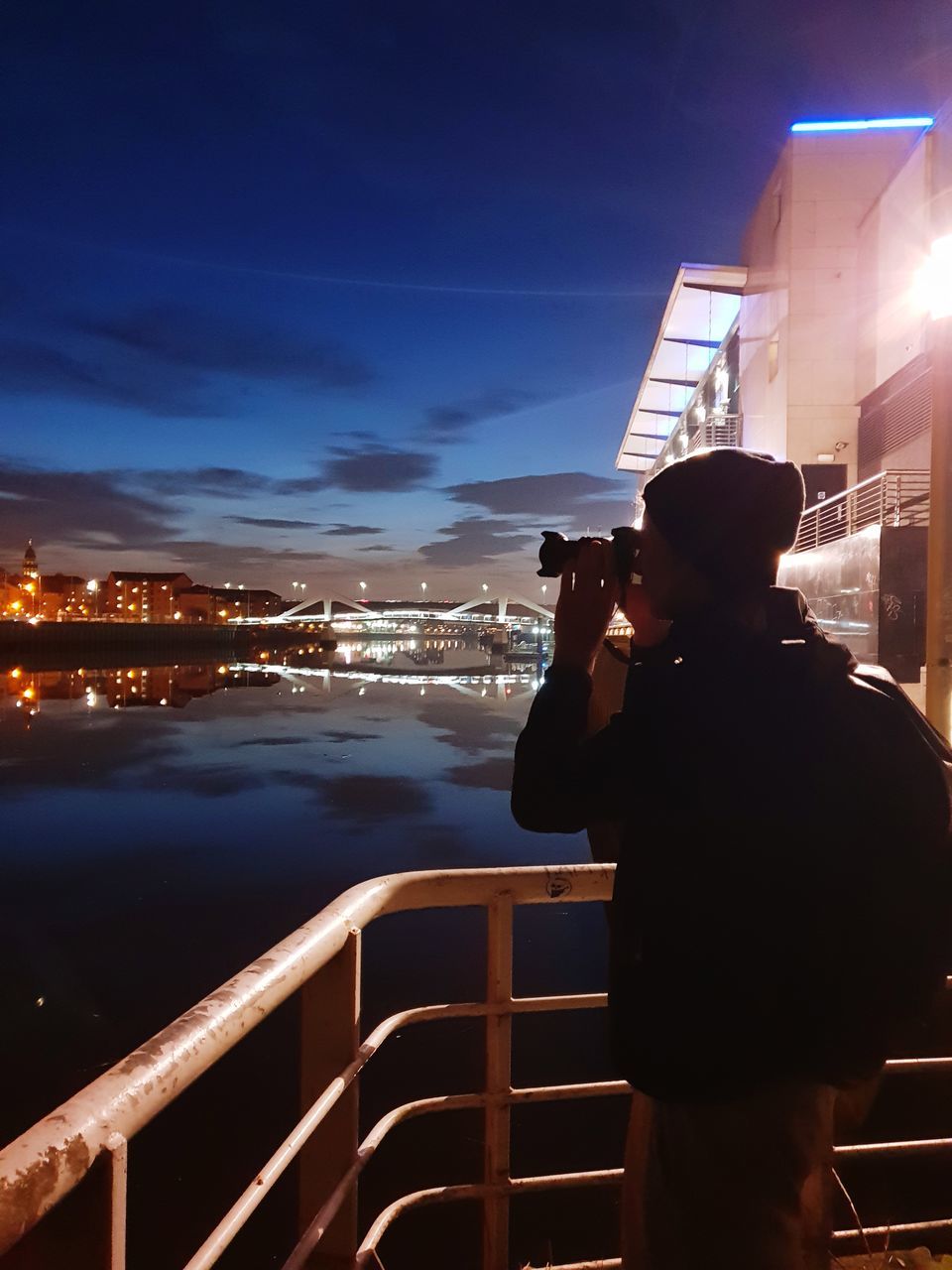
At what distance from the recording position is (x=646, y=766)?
1.13 metres

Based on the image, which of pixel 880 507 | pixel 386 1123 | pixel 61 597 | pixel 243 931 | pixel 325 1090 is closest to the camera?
pixel 325 1090

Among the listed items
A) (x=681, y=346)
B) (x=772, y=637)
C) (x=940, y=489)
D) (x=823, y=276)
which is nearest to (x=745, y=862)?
(x=772, y=637)

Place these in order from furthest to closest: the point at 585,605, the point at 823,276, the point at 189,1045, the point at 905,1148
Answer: the point at 823,276, the point at 905,1148, the point at 585,605, the point at 189,1045

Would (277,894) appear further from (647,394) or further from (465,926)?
(647,394)

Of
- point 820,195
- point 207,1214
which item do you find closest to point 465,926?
point 207,1214

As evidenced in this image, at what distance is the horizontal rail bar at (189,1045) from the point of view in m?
0.72

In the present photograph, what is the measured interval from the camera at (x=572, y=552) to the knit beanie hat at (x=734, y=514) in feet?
0.33

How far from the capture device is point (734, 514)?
1179mm

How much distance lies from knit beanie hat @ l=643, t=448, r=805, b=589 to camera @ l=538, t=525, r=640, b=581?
0.33 feet

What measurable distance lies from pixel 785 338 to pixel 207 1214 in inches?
794

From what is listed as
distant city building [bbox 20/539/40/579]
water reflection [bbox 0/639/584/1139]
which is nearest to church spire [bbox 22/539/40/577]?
distant city building [bbox 20/539/40/579]

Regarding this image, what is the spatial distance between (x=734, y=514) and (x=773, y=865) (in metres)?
0.50

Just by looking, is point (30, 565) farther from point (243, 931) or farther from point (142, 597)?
point (243, 931)

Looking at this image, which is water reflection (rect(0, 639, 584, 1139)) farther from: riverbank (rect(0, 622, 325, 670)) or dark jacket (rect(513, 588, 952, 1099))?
riverbank (rect(0, 622, 325, 670))
